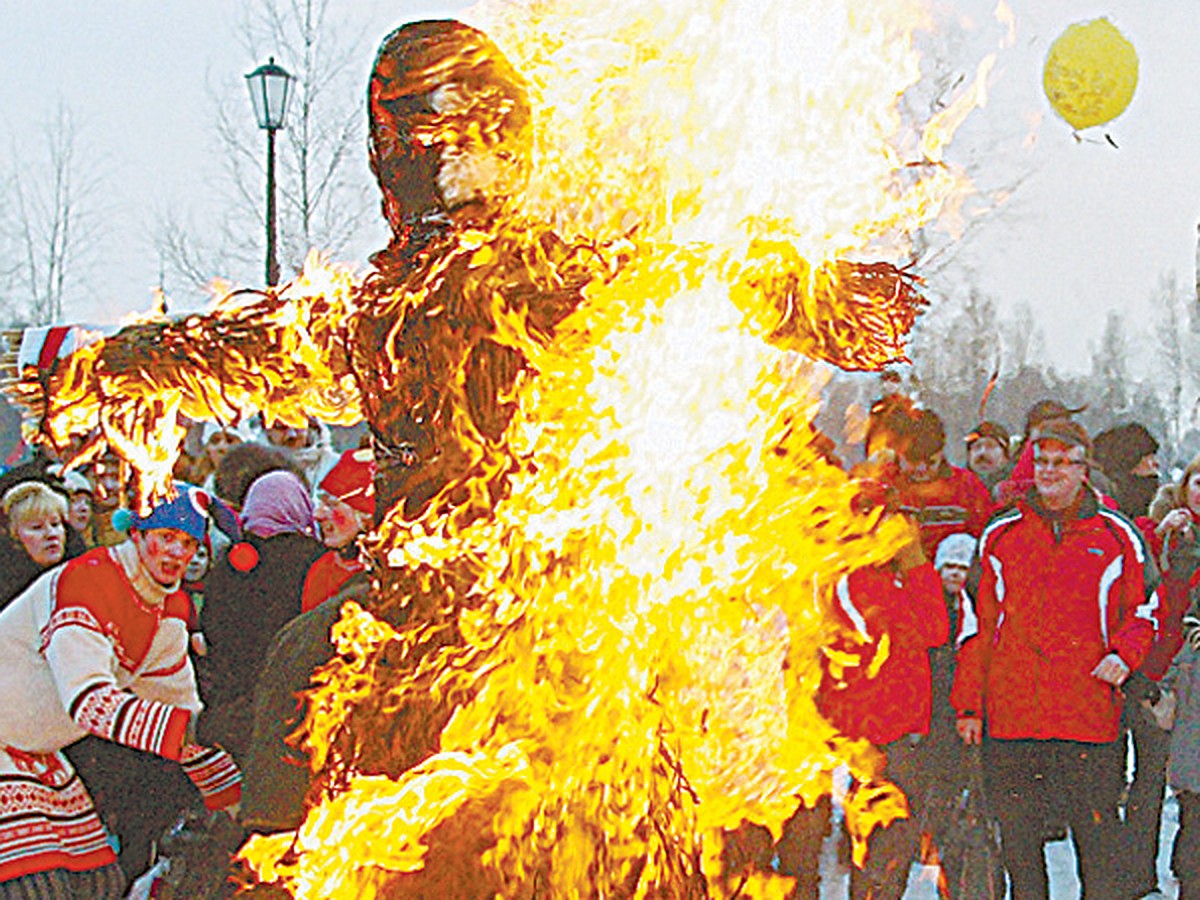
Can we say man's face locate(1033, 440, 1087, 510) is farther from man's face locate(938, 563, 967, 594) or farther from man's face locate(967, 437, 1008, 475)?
man's face locate(967, 437, 1008, 475)

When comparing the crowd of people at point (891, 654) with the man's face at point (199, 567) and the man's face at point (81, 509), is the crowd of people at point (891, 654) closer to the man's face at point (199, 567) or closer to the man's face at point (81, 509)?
the man's face at point (199, 567)

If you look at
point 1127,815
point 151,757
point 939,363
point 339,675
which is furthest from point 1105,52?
point 339,675

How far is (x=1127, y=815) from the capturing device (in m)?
5.92

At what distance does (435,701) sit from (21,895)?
7.06ft

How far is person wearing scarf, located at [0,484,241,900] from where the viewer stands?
13.7 ft

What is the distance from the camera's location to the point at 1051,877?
649 cm

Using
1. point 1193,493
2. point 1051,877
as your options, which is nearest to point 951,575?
point 1193,493

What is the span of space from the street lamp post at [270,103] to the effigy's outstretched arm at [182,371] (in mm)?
7780

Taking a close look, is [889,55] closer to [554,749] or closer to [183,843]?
[554,749]

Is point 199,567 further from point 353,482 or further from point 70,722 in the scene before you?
point 70,722

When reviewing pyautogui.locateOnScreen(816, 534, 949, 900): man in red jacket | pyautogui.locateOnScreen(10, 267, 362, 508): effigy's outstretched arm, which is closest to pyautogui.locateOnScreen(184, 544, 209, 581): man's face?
pyautogui.locateOnScreen(816, 534, 949, 900): man in red jacket

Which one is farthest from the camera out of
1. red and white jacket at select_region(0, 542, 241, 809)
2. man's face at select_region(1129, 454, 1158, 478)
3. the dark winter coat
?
man's face at select_region(1129, 454, 1158, 478)

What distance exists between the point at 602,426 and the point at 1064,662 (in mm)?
3238

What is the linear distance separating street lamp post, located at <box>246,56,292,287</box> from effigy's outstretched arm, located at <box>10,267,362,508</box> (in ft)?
25.5
